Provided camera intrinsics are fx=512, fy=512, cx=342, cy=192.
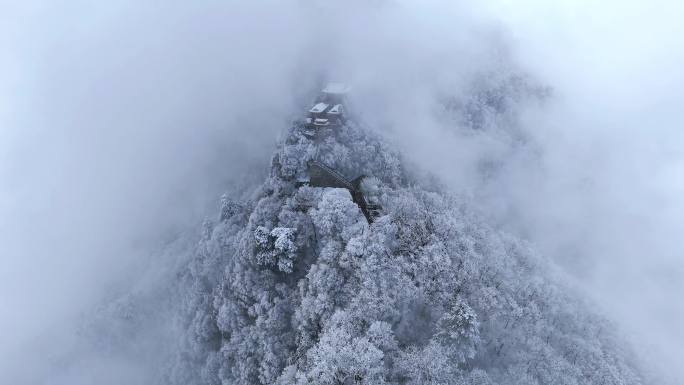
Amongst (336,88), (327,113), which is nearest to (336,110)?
(327,113)

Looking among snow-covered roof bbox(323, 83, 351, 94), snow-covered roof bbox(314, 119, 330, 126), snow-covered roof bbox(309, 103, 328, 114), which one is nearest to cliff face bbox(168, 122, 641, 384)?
snow-covered roof bbox(314, 119, 330, 126)

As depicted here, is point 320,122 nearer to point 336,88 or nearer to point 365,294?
point 336,88

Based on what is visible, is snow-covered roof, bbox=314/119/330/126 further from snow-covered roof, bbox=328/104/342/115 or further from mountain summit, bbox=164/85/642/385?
snow-covered roof, bbox=328/104/342/115

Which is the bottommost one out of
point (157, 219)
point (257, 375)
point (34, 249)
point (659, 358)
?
point (34, 249)

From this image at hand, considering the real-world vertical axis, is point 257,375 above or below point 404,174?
below

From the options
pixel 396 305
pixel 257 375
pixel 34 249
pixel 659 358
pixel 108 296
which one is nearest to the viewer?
pixel 396 305

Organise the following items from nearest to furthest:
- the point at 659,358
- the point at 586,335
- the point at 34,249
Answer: the point at 586,335 < the point at 659,358 < the point at 34,249

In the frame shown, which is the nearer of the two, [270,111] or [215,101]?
[270,111]

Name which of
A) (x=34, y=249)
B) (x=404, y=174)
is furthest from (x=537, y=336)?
(x=34, y=249)

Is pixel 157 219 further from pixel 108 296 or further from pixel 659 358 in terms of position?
pixel 659 358
